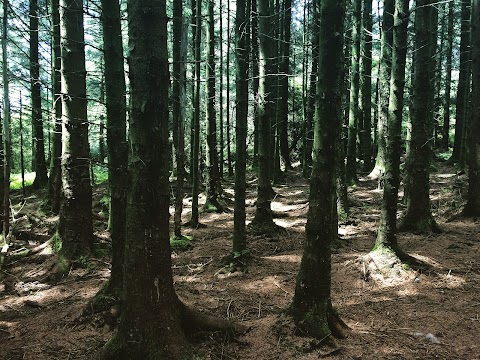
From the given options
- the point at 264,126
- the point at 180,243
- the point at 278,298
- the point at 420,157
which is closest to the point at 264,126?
the point at 264,126

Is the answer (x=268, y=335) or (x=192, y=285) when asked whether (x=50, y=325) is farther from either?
(x=268, y=335)

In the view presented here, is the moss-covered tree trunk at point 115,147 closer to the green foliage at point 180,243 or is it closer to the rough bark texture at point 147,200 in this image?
the rough bark texture at point 147,200

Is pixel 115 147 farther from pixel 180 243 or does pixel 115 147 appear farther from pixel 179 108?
pixel 180 243

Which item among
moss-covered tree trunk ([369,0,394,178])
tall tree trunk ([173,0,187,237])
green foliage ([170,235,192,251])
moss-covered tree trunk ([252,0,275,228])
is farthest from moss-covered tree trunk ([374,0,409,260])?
green foliage ([170,235,192,251])

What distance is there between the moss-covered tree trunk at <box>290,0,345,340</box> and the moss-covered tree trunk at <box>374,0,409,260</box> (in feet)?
9.19

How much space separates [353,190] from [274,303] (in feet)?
36.5

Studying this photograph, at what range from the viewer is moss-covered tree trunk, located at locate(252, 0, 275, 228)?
915 centimetres

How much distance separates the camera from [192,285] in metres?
6.73

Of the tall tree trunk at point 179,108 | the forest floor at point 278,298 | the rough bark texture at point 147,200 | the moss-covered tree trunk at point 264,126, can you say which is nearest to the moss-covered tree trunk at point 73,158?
the forest floor at point 278,298

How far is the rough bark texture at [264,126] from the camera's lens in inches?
360

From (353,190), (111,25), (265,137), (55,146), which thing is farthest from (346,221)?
(55,146)

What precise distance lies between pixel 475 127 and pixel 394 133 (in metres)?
4.72

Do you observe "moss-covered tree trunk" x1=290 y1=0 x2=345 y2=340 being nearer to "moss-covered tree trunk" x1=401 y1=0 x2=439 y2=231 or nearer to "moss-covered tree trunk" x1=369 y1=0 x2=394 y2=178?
"moss-covered tree trunk" x1=369 y1=0 x2=394 y2=178

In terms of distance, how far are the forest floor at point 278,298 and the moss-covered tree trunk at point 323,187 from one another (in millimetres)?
284
